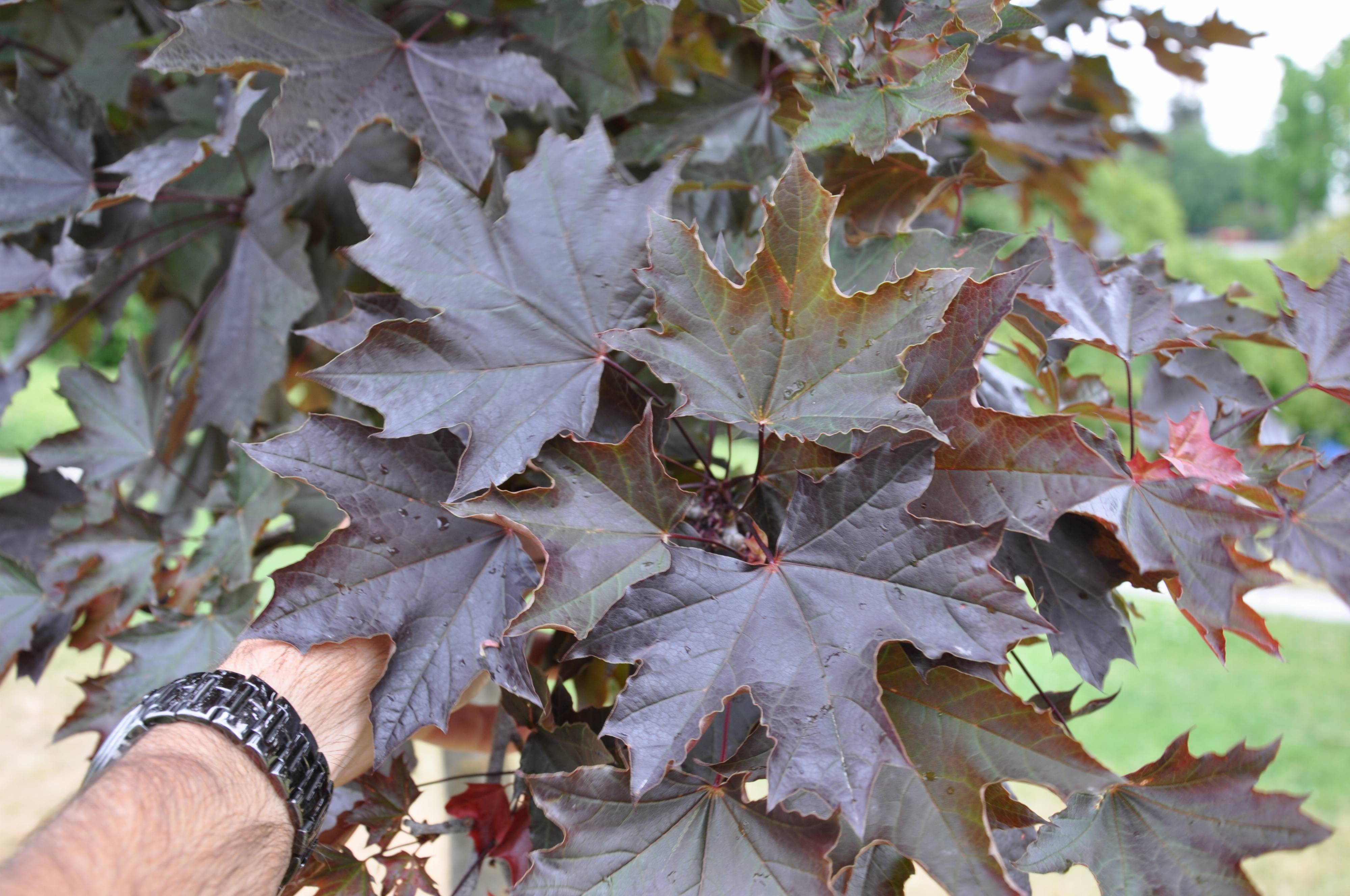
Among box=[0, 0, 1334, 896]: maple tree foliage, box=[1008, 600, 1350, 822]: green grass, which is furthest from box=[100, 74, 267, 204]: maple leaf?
box=[1008, 600, 1350, 822]: green grass

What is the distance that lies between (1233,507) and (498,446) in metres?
0.68

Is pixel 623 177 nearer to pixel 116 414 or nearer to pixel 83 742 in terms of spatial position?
pixel 116 414

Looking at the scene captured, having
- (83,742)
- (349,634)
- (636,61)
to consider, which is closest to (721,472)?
(349,634)

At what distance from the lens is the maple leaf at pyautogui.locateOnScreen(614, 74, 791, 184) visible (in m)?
1.31

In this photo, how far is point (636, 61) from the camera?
1576 millimetres

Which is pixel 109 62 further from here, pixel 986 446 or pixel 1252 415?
pixel 1252 415

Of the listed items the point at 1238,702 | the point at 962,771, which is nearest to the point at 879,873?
the point at 962,771

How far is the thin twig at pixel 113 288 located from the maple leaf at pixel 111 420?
127mm

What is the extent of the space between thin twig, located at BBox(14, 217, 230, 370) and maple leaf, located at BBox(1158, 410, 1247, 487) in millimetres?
1429

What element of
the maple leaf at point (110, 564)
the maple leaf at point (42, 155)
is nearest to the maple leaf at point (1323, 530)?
the maple leaf at point (110, 564)

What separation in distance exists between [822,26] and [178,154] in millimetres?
880

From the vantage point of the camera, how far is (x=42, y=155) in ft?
4.55

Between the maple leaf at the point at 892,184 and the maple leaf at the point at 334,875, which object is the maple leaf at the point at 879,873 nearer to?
the maple leaf at the point at 334,875

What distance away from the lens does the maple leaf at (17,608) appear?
1.29 metres
